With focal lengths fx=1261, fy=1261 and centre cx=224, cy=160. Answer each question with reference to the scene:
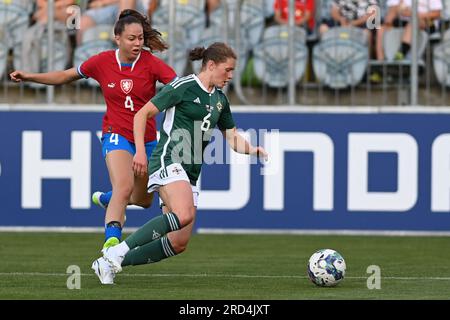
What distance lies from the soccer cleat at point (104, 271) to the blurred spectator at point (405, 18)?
7.48 m

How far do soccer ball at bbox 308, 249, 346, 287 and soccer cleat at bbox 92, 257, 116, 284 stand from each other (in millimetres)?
1576

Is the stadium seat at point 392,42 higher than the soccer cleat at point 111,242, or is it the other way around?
the stadium seat at point 392,42

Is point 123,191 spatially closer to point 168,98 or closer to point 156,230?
point 156,230

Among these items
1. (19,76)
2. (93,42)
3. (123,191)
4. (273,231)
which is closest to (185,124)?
(123,191)

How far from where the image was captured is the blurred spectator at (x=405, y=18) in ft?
53.2

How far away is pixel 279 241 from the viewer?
1511cm

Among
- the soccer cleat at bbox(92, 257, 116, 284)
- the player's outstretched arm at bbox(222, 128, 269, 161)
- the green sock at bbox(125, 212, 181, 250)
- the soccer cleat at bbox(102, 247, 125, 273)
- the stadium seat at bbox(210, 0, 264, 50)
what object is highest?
the stadium seat at bbox(210, 0, 264, 50)

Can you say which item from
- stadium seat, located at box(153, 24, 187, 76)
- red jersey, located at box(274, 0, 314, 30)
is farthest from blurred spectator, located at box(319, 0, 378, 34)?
stadium seat, located at box(153, 24, 187, 76)

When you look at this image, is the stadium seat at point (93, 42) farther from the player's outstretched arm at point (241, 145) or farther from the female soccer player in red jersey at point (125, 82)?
the player's outstretched arm at point (241, 145)

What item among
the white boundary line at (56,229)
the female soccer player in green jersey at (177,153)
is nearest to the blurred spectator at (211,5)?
the white boundary line at (56,229)

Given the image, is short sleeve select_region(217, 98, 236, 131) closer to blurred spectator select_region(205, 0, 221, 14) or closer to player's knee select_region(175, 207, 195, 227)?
player's knee select_region(175, 207, 195, 227)

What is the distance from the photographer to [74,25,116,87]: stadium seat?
1645cm
